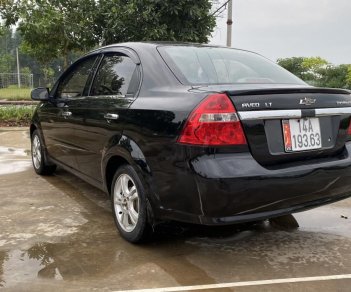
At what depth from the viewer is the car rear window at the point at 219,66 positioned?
3.27 meters

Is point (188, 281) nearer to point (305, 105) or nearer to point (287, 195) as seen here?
point (287, 195)

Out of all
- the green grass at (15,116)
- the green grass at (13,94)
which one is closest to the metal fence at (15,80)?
the green grass at (13,94)

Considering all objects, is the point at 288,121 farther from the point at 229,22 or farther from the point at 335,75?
the point at 335,75

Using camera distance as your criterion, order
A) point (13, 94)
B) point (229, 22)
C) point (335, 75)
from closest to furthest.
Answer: point (229, 22), point (335, 75), point (13, 94)

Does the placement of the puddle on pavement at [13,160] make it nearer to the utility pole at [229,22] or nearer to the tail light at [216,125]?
the tail light at [216,125]

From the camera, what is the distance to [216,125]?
268cm

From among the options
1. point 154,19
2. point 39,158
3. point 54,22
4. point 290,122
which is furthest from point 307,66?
point 290,122

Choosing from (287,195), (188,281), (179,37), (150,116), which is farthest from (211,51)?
(179,37)

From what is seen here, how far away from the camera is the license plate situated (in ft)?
9.29

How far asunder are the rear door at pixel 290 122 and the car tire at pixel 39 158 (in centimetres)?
341

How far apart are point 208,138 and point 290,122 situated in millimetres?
565

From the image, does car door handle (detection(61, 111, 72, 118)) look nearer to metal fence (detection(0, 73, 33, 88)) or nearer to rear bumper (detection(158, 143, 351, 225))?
rear bumper (detection(158, 143, 351, 225))

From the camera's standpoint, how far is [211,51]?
149 inches

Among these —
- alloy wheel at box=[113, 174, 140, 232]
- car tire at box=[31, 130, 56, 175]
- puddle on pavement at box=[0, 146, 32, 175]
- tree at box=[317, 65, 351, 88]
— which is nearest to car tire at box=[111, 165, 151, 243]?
alloy wheel at box=[113, 174, 140, 232]
